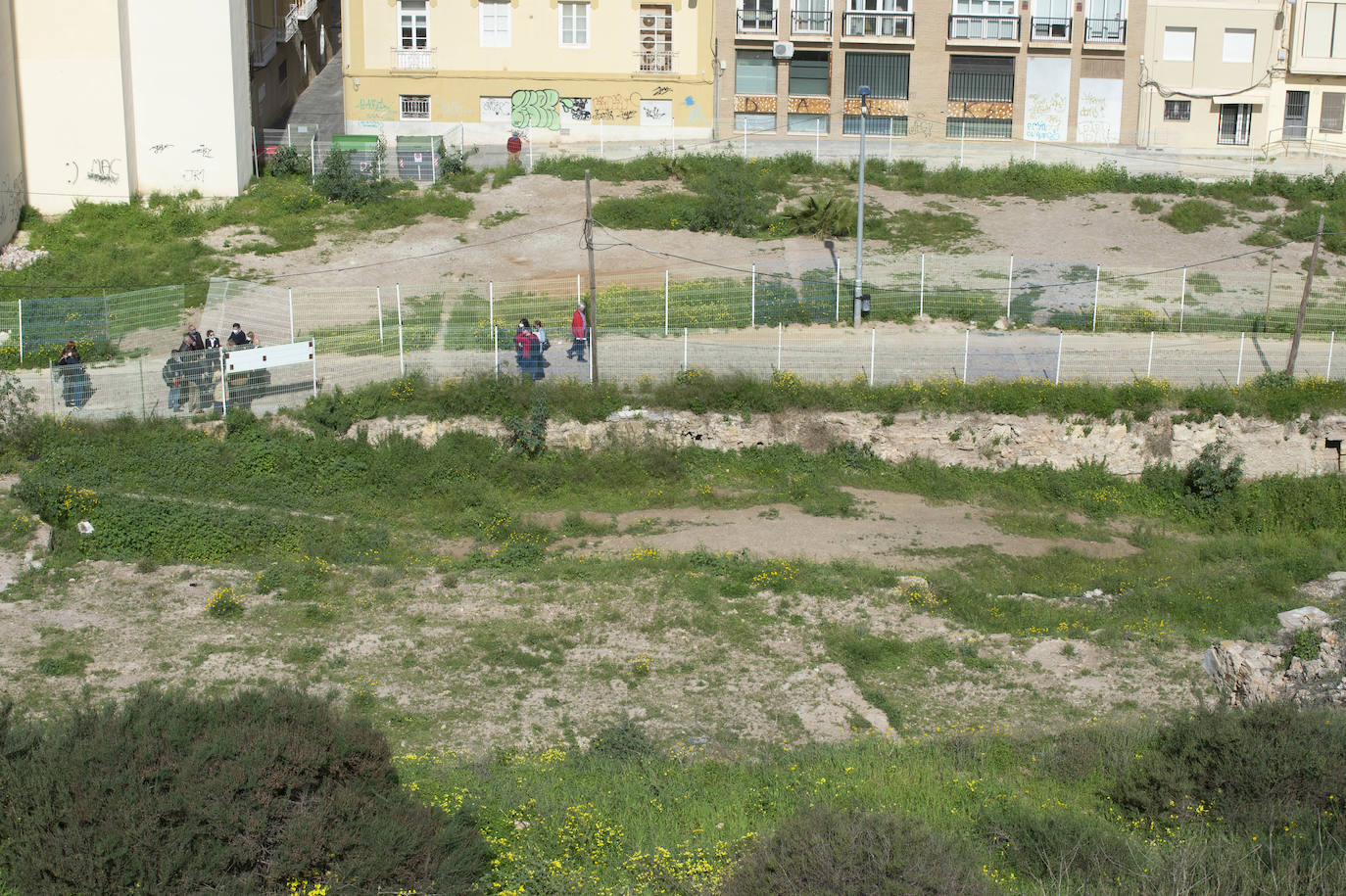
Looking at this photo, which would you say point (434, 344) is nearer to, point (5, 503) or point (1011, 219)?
point (5, 503)

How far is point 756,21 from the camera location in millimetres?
40000

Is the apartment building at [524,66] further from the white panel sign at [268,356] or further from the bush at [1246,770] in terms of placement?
the bush at [1246,770]

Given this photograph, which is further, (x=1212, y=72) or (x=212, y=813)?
(x=1212, y=72)

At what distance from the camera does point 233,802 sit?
880cm

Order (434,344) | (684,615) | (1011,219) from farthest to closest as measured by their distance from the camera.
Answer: (1011,219) < (434,344) < (684,615)

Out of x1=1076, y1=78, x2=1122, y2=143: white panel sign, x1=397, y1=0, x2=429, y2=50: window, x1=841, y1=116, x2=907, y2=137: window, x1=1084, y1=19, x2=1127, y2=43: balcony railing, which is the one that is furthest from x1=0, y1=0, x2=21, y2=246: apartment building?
x1=1084, y1=19, x2=1127, y2=43: balcony railing

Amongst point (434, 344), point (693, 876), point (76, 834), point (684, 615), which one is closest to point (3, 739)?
point (76, 834)

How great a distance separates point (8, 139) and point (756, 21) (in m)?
23.4

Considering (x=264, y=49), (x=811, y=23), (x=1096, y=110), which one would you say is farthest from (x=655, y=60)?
(x=1096, y=110)

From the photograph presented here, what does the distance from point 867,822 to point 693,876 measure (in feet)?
5.88

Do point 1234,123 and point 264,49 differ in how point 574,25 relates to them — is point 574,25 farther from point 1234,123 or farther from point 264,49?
point 1234,123

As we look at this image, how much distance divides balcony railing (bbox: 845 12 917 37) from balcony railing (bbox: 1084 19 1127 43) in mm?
6118

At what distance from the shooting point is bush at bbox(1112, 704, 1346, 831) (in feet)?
33.5

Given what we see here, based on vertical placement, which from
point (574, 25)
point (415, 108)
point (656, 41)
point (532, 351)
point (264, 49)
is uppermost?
point (574, 25)
